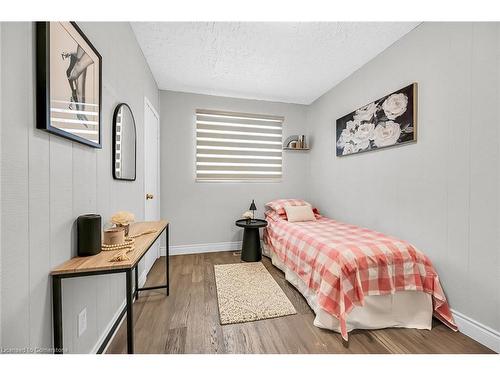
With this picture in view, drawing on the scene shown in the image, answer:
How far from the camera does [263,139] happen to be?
11.6ft

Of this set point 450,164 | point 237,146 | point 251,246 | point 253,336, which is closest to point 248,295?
point 253,336

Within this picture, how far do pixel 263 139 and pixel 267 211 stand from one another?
4.01ft

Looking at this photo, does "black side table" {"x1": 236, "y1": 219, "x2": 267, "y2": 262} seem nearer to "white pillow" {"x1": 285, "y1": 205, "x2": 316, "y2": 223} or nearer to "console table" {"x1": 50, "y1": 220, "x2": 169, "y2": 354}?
"white pillow" {"x1": 285, "y1": 205, "x2": 316, "y2": 223}

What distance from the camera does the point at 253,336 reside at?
150 cm

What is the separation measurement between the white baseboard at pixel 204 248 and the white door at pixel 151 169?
24 centimetres

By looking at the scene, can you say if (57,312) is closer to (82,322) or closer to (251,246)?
(82,322)

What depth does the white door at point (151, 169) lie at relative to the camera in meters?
2.47

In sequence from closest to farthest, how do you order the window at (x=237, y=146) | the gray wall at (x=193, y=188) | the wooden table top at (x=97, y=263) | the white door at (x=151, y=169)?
the wooden table top at (x=97, y=263) → the white door at (x=151, y=169) → the gray wall at (x=193, y=188) → the window at (x=237, y=146)

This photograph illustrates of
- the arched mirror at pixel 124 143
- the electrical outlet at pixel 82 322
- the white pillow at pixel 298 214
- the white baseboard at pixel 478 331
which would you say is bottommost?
the white baseboard at pixel 478 331

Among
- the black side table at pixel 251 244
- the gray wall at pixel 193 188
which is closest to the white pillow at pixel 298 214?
the black side table at pixel 251 244

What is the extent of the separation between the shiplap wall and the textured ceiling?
858 millimetres

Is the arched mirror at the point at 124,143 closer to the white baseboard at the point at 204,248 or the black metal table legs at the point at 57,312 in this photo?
the black metal table legs at the point at 57,312

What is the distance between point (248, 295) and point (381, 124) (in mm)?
2266
